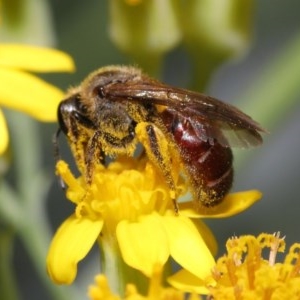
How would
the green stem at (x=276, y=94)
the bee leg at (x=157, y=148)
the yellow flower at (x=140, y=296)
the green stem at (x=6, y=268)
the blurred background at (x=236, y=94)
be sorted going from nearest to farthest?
the yellow flower at (x=140, y=296), the bee leg at (x=157, y=148), the green stem at (x=6, y=268), the green stem at (x=276, y=94), the blurred background at (x=236, y=94)

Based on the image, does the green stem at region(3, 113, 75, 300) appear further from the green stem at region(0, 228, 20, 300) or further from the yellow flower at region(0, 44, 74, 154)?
the yellow flower at region(0, 44, 74, 154)

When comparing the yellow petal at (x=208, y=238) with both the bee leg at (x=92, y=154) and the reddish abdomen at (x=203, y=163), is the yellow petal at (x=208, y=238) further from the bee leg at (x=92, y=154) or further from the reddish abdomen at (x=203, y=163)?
the bee leg at (x=92, y=154)

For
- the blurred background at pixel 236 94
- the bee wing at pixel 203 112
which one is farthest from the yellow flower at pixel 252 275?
the blurred background at pixel 236 94

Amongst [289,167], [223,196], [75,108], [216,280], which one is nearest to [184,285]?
[216,280]

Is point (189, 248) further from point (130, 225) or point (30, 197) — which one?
point (30, 197)

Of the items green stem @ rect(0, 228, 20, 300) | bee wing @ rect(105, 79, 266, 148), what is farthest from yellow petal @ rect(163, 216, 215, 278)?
green stem @ rect(0, 228, 20, 300)

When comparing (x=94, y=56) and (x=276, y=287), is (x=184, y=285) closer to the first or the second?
(x=276, y=287)
